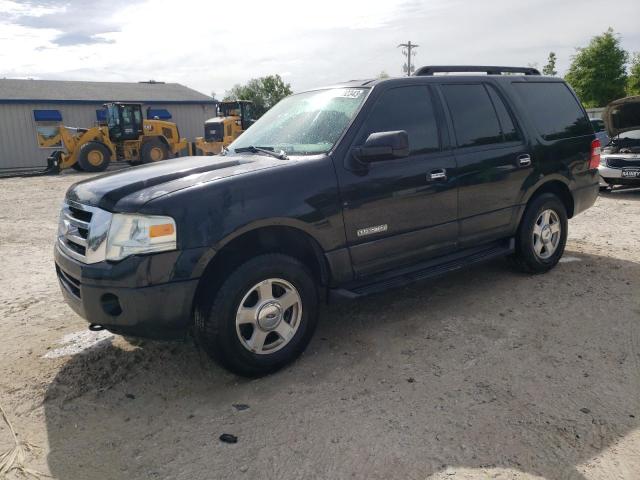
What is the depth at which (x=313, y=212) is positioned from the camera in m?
3.41

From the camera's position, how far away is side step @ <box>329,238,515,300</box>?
367 cm

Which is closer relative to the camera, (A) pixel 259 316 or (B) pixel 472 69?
(A) pixel 259 316

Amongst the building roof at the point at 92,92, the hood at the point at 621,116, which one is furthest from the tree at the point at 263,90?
the hood at the point at 621,116

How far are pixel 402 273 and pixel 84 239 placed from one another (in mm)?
2246

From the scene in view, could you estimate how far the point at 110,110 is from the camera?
821 inches

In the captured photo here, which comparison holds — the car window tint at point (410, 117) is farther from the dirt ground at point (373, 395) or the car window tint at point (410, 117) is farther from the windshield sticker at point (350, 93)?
the dirt ground at point (373, 395)

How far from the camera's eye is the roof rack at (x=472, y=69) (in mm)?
4625

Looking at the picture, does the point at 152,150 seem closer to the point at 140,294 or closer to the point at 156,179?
the point at 156,179

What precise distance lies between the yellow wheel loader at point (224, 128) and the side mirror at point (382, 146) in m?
18.2

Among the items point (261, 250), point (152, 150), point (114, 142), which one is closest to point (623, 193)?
point (261, 250)

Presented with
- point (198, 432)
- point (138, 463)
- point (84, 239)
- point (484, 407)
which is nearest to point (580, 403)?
point (484, 407)

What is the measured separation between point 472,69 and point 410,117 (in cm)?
126

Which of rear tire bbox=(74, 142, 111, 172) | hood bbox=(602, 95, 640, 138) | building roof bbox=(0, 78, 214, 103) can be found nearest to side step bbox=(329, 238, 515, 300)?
hood bbox=(602, 95, 640, 138)

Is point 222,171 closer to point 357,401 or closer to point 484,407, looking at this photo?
point 357,401
